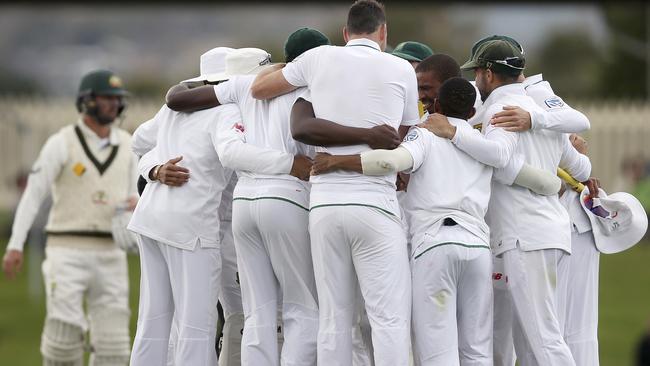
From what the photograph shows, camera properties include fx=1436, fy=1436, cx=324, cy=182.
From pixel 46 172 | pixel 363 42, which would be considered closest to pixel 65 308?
pixel 46 172

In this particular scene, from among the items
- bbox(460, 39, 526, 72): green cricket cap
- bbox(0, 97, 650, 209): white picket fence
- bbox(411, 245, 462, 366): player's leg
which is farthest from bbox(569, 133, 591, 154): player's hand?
bbox(0, 97, 650, 209): white picket fence

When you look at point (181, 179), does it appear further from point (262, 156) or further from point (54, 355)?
point (54, 355)

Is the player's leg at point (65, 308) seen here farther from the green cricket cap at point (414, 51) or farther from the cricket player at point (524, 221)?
the cricket player at point (524, 221)

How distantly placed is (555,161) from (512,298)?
1.11m

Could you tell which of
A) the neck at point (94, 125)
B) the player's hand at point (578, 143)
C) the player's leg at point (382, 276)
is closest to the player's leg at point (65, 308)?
the neck at point (94, 125)

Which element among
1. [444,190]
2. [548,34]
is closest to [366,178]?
[444,190]

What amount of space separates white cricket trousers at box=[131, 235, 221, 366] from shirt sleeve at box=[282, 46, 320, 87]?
1.50 meters

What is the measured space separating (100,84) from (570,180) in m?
4.88

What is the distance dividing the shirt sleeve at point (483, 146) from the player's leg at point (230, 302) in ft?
7.23

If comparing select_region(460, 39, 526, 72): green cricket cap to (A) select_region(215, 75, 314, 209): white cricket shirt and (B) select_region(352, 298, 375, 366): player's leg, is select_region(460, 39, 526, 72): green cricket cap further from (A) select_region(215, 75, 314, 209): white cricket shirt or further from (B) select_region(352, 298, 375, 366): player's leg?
(B) select_region(352, 298, 375, 366): player's leg

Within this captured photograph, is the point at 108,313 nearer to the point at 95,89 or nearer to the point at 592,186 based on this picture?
the point at 95,89

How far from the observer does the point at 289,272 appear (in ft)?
34.4

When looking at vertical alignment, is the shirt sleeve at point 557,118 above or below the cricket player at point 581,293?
above

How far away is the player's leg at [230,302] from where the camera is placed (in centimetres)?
1143
